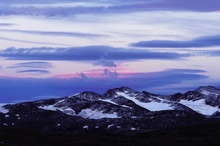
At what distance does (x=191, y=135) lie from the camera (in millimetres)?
179500

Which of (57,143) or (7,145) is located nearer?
(7,145)

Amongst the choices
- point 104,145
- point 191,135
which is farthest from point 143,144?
point 191,135

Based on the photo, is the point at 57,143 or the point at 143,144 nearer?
the point at 143,144

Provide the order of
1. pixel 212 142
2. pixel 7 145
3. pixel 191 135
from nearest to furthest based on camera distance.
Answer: pixel 212 142
pixel 7 145
pixel 191 135

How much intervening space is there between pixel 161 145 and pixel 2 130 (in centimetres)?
7520

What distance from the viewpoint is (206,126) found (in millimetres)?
A: 194875

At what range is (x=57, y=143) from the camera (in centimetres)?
18625

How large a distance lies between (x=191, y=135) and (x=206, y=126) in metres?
17.6

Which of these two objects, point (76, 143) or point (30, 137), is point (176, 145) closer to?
point (76, 143)

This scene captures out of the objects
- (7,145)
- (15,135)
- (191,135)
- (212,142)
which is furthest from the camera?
(15,135)

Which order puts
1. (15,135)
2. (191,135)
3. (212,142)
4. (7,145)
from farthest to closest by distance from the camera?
(15,135)
(191,135)
(7,145)
(212,142)

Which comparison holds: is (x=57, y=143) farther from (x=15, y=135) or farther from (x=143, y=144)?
(x=143, y=144)

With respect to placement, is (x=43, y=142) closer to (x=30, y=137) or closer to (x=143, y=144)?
(x=30, y=137)

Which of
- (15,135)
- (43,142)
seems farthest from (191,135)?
(15,135)
